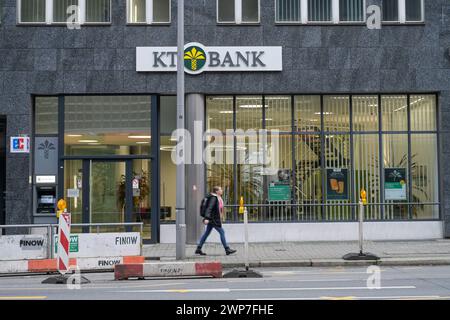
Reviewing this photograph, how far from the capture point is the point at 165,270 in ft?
44.5

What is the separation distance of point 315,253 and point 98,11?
32.7ft

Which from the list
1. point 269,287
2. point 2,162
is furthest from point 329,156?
point 2,162

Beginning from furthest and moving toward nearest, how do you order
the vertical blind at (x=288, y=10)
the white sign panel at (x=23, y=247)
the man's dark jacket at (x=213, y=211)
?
1. the vertical blind at (x=288, y=10)
2. the man's dark jacket at (x=213, y=211)
3. the white sign panel at (x=23, y=247)

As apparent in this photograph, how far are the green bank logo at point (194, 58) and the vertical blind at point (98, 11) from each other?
8.81 feet

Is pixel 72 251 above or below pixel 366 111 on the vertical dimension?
below

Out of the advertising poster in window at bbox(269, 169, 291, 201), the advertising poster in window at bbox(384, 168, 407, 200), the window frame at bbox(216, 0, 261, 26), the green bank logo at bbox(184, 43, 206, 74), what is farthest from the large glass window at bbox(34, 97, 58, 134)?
the advertising poster in window at bbox(384, 168, 407, 200)

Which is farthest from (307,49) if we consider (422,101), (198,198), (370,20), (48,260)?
(48,260)

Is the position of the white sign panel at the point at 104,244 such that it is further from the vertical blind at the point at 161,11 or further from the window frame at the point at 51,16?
the vertical blind at the point at 161,11

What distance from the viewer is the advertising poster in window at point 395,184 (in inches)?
808

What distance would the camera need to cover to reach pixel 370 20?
20422 millimetres

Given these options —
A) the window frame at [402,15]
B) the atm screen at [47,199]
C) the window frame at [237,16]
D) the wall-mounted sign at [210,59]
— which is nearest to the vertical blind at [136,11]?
the wall-mounted sign at [210,59]

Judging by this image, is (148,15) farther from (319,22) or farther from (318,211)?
(318,211)

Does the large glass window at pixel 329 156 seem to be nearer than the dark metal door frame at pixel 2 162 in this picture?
Yes

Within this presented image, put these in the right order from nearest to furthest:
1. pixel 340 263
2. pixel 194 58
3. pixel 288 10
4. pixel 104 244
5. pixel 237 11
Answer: pixel 104 244, pixel 340 263, pixel 194 58, pixel 237 11, pixel 288 10
